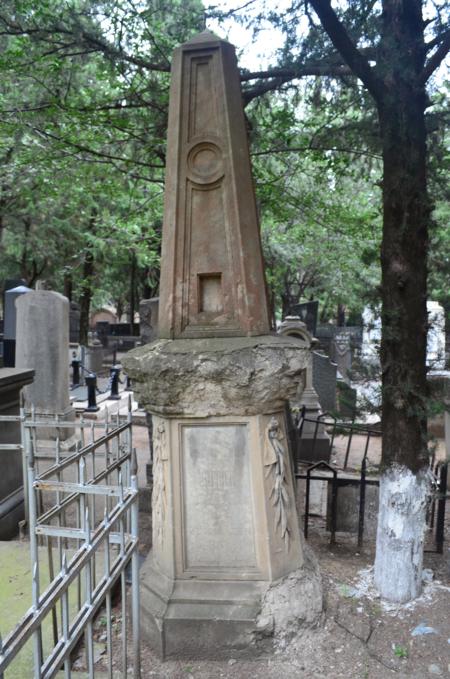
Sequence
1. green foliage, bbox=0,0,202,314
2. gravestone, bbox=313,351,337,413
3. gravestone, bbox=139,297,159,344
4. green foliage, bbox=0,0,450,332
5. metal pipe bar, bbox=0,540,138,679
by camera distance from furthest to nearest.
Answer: gravestone, bbox=313,351,337,413
gravestone, bbox=139,297,159,344
green foliage, bbox=0,0,202,314
green foliage, bbox=0,0,450,332
metal pipe bar, bbox=0,540,138,679

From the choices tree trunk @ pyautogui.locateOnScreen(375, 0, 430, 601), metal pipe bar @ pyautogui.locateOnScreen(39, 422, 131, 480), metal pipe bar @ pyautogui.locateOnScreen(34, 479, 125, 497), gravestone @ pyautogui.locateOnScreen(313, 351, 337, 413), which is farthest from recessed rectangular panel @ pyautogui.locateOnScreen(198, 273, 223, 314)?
gravestone @ pyautogui.locateOnScreen(313, 351, 337, 413)

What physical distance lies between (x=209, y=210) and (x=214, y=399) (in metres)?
1.39

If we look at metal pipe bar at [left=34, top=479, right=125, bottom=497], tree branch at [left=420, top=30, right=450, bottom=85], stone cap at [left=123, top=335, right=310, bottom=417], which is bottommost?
metal pipe bar at [left=34, top=479, right=125, bottom=497]

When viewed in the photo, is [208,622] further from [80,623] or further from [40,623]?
[40,623]

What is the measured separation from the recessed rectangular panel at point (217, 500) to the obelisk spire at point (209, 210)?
2.52ft

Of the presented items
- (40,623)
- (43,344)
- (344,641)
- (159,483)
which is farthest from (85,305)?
(40,623)

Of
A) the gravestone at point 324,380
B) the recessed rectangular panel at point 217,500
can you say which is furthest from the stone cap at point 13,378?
the gravestone at point 324,380

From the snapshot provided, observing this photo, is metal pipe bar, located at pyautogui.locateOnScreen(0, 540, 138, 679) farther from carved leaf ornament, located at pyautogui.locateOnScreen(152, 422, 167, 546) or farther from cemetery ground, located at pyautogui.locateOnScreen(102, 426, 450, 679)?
cemetery ground, located at pyautogui.locateOnScreen(102, 426, 450, 679)

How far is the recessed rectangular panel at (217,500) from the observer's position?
347cm

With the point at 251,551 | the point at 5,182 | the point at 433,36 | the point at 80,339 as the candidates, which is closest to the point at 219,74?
the point at 433,36

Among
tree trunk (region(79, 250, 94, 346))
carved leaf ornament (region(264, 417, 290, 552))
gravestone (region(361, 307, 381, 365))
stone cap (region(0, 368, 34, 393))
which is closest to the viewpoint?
carved leaf ornament (region(264, 417, 290, 552))

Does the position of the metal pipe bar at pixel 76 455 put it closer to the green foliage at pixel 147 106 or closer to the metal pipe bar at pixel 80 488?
the metal pipe bar at pixel 80 488

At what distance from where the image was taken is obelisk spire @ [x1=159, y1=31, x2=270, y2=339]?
3520mm

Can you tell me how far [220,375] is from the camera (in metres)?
3.27
